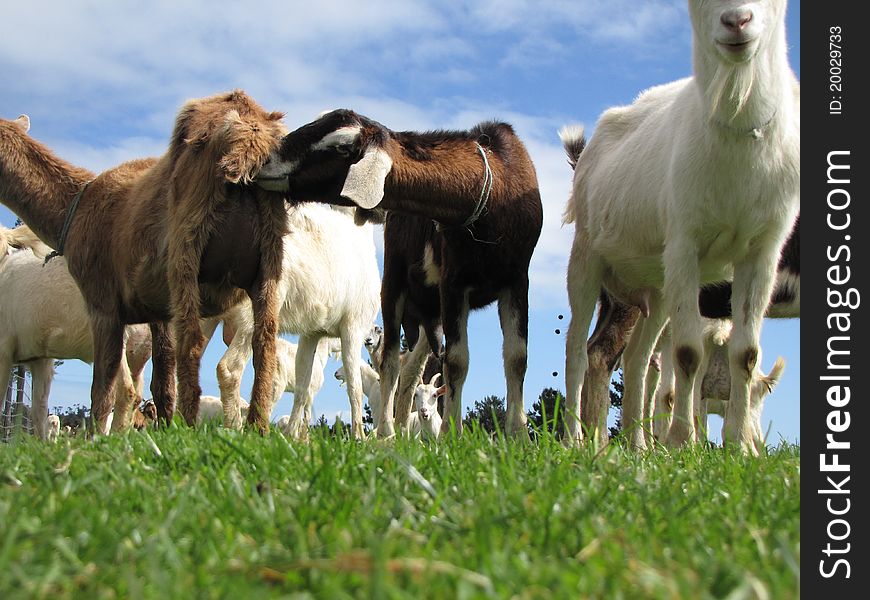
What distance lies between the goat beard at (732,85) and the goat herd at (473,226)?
0.04 feet

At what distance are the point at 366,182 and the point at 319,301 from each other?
160 inches

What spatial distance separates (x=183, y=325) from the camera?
230 inches

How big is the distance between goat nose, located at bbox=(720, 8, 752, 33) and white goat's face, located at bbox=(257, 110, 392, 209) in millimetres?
2541

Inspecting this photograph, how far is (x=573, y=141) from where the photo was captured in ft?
28.5

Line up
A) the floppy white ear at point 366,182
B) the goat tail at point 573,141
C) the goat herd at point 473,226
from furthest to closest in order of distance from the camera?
the goat tail at point 573,141
the floppy white ear at point 366,182
the goat herd at point 473,226

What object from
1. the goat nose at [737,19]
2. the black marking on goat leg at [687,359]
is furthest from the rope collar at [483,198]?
the goat nose at [737,19]

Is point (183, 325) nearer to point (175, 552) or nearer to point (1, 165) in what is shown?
point (1, 165)

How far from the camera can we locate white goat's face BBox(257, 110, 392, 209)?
630 cm

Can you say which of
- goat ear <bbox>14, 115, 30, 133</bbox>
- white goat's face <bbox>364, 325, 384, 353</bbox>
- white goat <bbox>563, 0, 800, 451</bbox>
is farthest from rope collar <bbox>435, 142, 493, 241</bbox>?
white goat's face <bbox>364, 325, 384, 353</bbox>

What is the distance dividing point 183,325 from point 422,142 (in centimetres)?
235

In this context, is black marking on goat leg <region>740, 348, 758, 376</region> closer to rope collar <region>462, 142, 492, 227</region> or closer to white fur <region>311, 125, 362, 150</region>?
rope collar <region>462, 142, 492, 227</region>

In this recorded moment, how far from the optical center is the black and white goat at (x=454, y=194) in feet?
21.2

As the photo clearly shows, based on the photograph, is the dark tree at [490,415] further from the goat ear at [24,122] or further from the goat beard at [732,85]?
the goat ear at [24,122]

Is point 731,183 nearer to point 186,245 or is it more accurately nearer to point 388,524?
point 186,245
